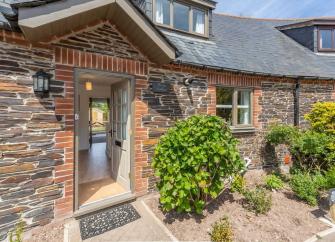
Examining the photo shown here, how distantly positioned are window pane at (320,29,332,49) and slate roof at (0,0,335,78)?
2.29ft

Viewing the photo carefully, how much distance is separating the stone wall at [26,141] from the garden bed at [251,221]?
7.28ft

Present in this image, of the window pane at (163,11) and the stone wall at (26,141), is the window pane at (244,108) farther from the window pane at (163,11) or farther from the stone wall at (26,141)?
the stone wall at (26,141)

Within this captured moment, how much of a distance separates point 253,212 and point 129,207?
2.76 metres

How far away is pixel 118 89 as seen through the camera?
17.8 feet

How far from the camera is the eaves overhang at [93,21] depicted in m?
3.05

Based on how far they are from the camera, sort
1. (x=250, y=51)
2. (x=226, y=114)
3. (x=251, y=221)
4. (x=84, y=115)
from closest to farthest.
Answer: (x=251, y=221), (x=226, y=114), (x=250, y=51), (x=84, y=115)

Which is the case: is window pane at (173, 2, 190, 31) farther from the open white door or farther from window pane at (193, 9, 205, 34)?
the open white door

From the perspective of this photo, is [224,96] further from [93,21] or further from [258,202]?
[93,21]

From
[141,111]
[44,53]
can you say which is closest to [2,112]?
[44,53]

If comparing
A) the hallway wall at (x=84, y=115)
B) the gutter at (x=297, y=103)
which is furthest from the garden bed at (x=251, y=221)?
the hallway wall at (x=84, y=115)

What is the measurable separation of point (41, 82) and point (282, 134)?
7.07m

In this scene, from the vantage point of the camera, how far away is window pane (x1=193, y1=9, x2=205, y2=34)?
7.24m

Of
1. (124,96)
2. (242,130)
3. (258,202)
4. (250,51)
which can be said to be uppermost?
(250,51)

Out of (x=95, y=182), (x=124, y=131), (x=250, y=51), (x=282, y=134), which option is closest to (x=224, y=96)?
(x=282, y=134)
